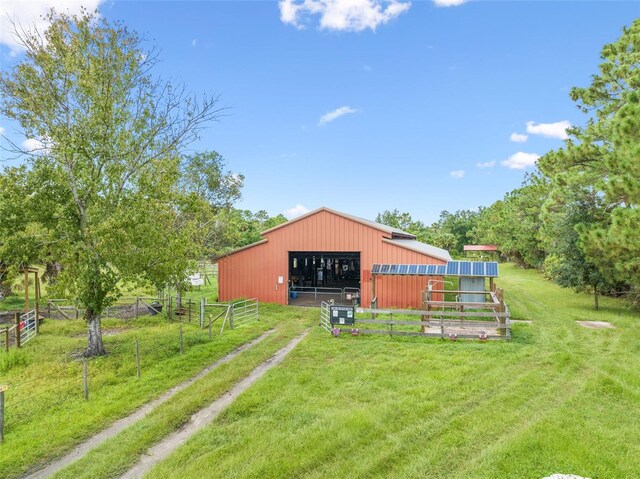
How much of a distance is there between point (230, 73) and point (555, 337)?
21.0 m

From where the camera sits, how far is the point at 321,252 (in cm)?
2214

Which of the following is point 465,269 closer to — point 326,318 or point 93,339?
point 326,318

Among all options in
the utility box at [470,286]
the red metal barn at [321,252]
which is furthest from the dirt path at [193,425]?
the utility box at [470,286]

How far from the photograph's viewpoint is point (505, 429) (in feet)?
21.7

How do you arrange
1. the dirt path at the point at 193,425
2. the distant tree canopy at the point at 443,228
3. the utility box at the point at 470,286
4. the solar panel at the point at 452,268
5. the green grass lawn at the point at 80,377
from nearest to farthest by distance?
the dirt path at the point at 193,425, the green grass lawn at the point at 80,377, the solar panel at the point at 452,268, the utility box at the point at 470,286, the distant tree canopy at the point at 443,228

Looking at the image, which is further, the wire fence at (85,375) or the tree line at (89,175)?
the tree line at (89,175)

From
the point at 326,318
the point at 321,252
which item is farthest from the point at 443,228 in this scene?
the point at 326,318

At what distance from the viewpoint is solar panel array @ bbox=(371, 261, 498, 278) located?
55.2 ft

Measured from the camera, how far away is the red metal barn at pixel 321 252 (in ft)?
64.6

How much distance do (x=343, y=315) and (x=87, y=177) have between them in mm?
9619

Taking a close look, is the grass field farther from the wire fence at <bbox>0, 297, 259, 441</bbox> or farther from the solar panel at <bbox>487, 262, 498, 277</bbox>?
the solar panel at <bbox>487, 262, 498, 277</bbox>

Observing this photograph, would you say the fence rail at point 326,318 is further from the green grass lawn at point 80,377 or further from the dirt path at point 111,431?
the dirt path at point 111,431

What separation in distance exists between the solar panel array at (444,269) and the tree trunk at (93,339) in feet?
39.5

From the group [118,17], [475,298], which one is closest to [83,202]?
[118,17]
